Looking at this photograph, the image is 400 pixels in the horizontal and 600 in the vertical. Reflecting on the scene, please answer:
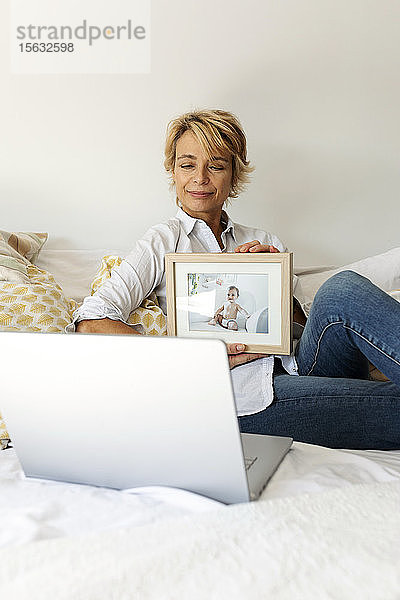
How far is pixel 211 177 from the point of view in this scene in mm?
1757

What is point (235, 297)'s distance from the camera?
4.62 feet

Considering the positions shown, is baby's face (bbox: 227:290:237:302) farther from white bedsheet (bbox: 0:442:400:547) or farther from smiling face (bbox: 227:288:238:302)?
white bedsheet (bbox: 0:442:400:547)

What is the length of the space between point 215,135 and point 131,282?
49 cm

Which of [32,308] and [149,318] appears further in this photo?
[149,318]

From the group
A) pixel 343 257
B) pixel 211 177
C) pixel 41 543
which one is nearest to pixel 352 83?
pixel 343 257

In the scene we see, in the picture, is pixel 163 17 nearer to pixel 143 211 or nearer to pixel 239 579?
pixel 143 211

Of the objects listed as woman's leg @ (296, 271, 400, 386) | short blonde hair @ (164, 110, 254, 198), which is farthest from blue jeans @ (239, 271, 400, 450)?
short blonde hair @ (164, 110, 254, 198)

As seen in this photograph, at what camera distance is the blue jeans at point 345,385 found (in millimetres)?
1196

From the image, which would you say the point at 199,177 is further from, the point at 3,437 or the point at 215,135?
the point at 3,437

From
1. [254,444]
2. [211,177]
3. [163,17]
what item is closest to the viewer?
[254,444]

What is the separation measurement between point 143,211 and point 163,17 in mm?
637

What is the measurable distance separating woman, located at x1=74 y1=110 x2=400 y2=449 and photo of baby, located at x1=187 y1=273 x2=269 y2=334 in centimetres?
6

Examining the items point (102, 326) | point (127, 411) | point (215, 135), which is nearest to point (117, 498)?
point (127, 411)

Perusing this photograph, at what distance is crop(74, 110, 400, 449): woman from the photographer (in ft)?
4.02
